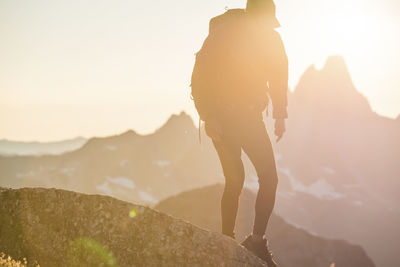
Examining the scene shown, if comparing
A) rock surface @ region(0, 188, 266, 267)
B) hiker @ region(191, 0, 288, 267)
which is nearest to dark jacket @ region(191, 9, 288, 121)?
hiker @ region(191, 0, 288, 267)

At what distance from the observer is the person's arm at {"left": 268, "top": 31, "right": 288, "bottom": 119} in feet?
18.8

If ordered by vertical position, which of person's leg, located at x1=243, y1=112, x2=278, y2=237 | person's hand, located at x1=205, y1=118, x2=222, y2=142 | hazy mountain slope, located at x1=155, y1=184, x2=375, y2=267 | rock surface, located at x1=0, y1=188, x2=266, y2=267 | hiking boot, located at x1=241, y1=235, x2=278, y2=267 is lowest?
hazy mountain slope, located at x1=155, y1=184, x2=375, y2=267

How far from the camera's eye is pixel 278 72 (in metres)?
5.77

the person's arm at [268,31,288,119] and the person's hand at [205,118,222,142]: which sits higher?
the person's arm at [268,31,288,119]

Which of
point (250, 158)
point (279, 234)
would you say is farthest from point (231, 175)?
point (279, 234)

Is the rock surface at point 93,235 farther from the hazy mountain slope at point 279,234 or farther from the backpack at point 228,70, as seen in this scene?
the hazy mountain slope at point 279,234

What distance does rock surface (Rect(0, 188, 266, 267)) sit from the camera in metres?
4.75

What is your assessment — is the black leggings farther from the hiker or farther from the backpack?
the backpack

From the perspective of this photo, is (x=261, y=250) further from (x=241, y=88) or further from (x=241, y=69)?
(x=241, y=69)

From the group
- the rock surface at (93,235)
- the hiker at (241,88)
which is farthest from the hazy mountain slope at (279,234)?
the rock surface at (93,235)

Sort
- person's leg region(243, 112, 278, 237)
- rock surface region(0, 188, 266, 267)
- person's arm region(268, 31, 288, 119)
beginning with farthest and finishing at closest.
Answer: person's arm region(268, 31, 288, 119), person's leg region(243, 112, 278, 237), rock surface region(0, 188, 266, 267)

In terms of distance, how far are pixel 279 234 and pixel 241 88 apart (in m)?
59.7

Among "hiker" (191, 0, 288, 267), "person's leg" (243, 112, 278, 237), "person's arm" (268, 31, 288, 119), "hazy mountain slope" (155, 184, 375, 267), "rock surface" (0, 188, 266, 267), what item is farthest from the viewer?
"hazy mountain slope" (155, 184, 375, 267)

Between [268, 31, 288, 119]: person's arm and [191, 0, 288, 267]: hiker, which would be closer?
[191, 0, 288, 267]: hiker
